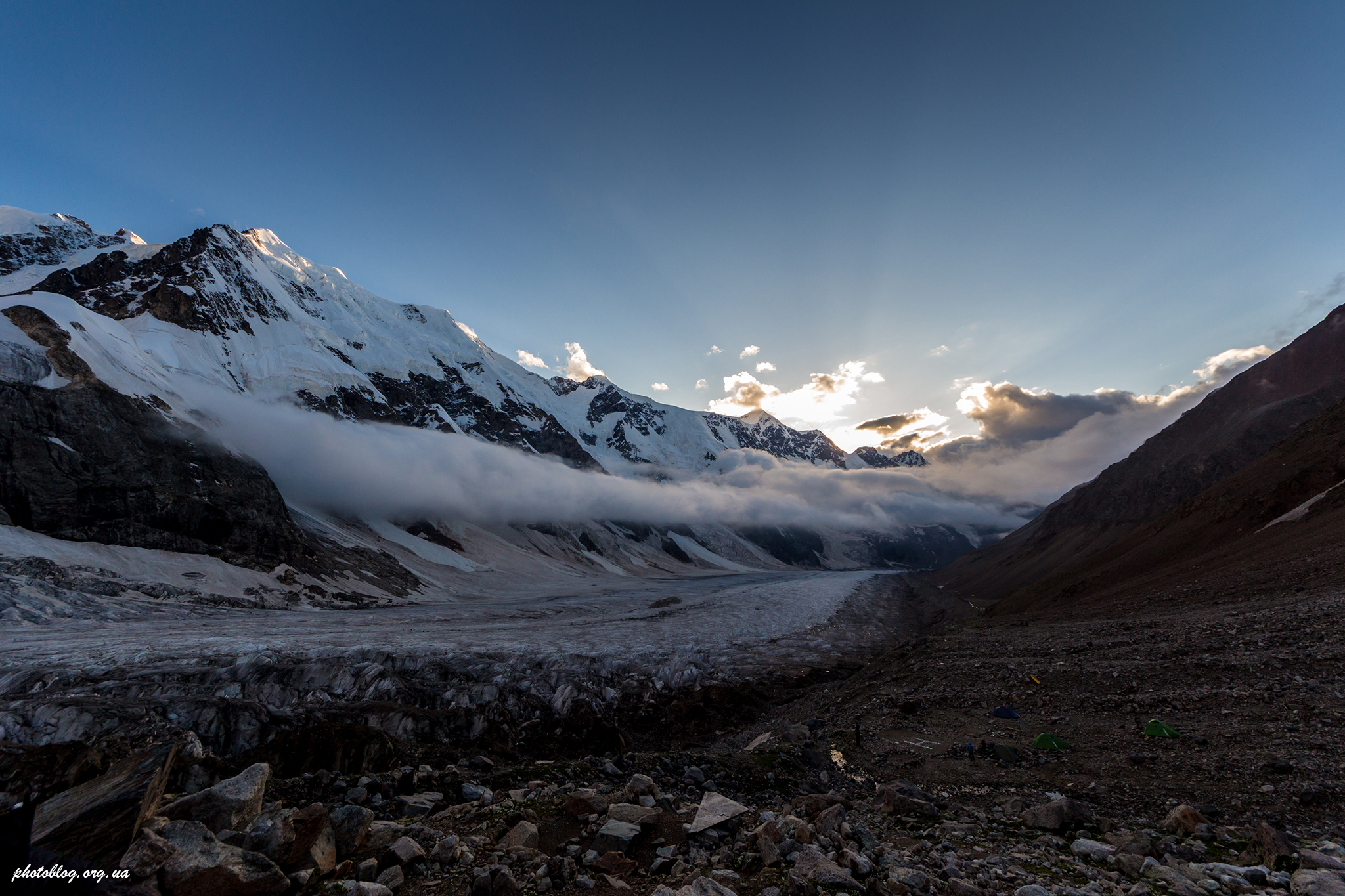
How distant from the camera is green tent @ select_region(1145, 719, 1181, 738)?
1256 centimetres

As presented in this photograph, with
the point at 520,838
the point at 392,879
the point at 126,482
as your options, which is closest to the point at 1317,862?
the point at 520,838

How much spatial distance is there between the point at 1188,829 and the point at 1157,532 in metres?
55.6

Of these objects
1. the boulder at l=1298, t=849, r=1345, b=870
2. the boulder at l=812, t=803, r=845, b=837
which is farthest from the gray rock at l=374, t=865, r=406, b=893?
the boulder at l=1298, t=849, r=1345, b=870

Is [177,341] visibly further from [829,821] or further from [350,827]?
[829,821]

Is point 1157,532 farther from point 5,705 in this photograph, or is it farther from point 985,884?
point 5,705

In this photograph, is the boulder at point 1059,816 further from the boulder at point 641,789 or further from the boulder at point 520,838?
the boulder at point 520,838

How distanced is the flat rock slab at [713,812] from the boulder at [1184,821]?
6621 millimetres

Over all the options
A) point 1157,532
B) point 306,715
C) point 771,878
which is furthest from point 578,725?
point 1157,532

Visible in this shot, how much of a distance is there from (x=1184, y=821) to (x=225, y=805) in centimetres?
1392

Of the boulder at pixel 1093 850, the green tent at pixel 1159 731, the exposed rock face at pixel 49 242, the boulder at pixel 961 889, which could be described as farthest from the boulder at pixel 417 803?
the exposed rock face at pixel 49 242

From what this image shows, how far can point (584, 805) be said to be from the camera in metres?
A: 8.65

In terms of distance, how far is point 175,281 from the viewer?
5202 inches

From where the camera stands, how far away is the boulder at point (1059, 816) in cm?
855

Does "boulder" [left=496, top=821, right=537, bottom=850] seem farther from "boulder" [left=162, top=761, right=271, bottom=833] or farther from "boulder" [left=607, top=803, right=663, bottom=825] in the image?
"boulder" [left=162, top=761, right=271, bottom=833]
